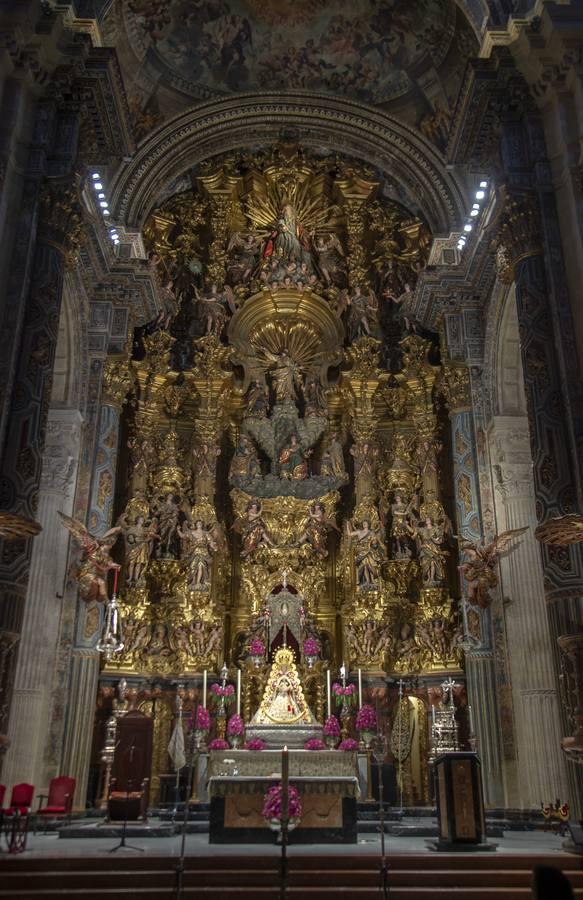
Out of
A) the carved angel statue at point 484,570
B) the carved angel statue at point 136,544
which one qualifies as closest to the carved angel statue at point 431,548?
the carved angel statue at point 484,570

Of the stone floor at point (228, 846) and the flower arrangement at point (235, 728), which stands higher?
the flower arrangement at point (235, 728)

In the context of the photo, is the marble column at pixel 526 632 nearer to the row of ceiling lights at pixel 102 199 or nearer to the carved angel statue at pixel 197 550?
the carved angel statue at pixel 197 550

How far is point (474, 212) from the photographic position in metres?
16.9

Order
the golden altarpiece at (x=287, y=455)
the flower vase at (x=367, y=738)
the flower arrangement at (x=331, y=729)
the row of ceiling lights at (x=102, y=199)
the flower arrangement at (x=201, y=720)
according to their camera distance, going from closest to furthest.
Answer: the flower arrangement at (x=331, y=729) < the flower arrangement at (x=201, y=720) < the flower vase at (x=367, y=738) < the golden altarpiece at (x=287, y=455) < the row of ceiling lights at (x=102, y=199)

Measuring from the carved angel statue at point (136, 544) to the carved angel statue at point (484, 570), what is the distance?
6.31 meters

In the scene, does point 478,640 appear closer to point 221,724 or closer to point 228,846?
point 221,724

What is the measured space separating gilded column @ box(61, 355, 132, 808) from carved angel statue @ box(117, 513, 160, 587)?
60 centimetres

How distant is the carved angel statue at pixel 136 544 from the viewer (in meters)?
16.1

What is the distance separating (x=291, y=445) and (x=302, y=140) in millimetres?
7984

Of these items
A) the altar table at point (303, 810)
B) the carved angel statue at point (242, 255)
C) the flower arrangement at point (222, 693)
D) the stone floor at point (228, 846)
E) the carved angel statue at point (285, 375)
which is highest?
the carved angel statue at point (242, 255)

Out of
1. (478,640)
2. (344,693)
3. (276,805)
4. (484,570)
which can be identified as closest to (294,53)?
(484,570)

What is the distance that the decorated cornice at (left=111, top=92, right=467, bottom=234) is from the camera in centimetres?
1861
